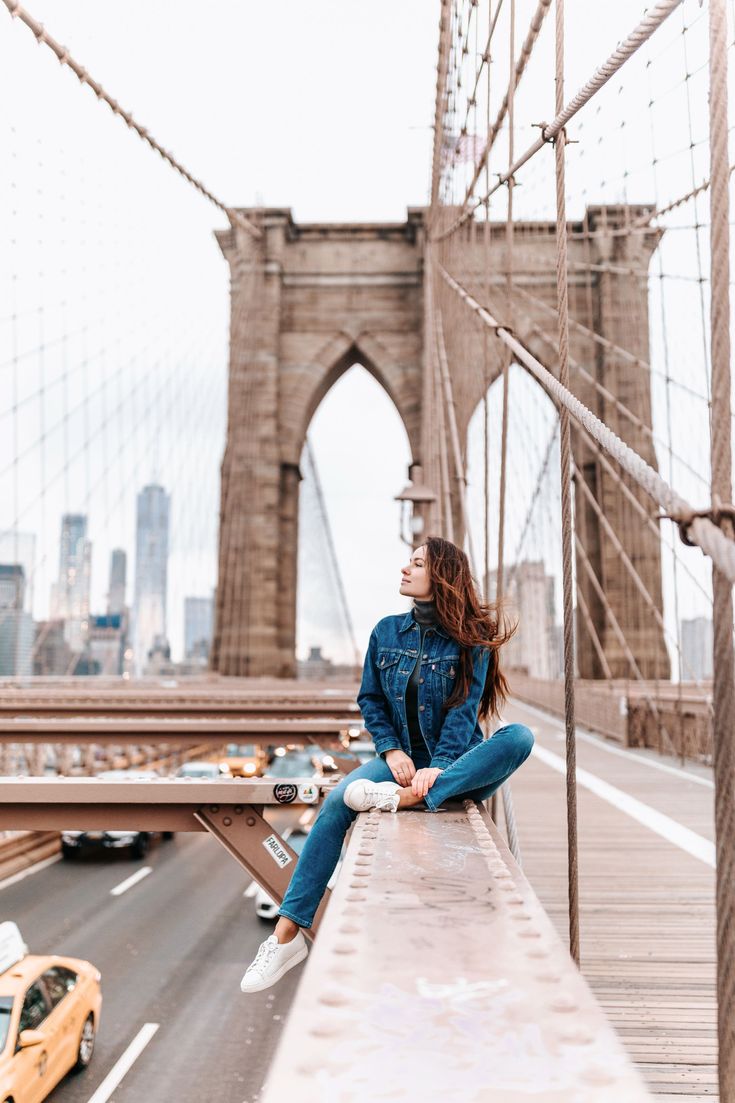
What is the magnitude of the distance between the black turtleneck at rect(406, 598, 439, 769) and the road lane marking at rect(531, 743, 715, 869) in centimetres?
231

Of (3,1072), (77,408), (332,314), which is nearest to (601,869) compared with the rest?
(3,1072)

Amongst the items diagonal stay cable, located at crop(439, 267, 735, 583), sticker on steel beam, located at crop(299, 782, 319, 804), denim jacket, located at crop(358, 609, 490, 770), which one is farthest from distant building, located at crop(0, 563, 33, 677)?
diagonal stay cable, located at crop(439, 267, 735, 583)

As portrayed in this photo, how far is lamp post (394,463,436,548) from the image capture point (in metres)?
7.30

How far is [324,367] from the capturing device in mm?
16922

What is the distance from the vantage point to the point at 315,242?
56.9 ft

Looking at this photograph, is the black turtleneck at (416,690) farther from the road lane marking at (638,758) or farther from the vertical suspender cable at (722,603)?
the road lane marking at (638,758)

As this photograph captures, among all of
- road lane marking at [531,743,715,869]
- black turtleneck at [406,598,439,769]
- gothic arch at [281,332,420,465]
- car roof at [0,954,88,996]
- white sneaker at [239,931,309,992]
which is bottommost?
car roof at [0,954,88,996]

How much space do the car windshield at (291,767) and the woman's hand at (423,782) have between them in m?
9.55

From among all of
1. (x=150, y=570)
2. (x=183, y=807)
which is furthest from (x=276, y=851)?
(x=150, y=570)

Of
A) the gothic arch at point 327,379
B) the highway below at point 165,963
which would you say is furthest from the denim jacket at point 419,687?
the gothic arch at point 327,379

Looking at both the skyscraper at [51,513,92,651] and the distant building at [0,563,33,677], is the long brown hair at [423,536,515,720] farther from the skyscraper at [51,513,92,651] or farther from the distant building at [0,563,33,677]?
the skyscraper at [51,513,92,651]

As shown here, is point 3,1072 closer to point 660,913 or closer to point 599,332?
point 660,913

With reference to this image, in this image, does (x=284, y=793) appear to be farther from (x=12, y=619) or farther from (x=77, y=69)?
(x=12, y=619)

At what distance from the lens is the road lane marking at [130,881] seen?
9398 millimetres
